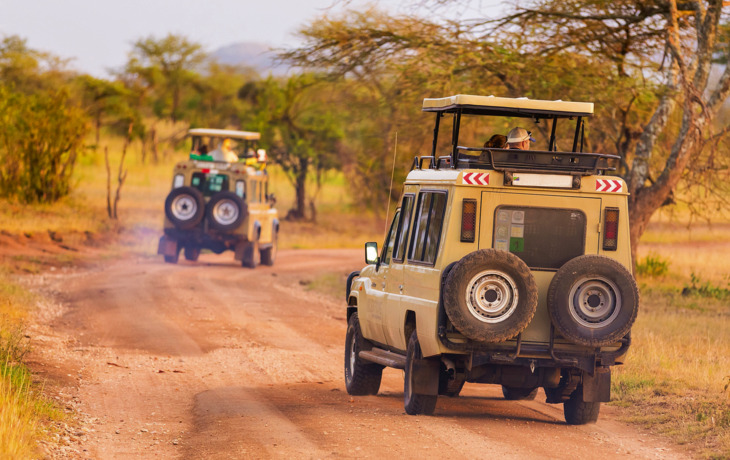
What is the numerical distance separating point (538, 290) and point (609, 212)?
2.87 ft

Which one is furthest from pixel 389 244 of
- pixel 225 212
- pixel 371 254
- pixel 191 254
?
pixel 191 254

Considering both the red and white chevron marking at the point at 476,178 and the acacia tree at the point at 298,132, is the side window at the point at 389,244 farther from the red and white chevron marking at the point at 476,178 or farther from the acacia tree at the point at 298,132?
the acacia tree at the point at 298,132

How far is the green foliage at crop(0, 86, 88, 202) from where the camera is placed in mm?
31000

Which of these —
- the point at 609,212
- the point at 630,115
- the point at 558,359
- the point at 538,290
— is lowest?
the point at 558,359

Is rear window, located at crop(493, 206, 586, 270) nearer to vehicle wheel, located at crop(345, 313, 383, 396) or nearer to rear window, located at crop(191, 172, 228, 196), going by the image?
vehicle wheel, located at crop(345, 313, 383, 396)

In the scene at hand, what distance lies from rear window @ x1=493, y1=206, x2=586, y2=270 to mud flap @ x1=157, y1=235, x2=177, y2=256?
53.2 feet

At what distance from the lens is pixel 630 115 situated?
63.2ft

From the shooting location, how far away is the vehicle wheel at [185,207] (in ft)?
72.2

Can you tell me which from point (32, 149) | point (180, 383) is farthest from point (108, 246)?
point (180, 383)

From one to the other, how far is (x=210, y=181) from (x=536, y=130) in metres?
7.40

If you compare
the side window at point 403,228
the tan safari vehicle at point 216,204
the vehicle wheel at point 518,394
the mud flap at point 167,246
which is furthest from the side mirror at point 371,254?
the mud flap at point 167,246

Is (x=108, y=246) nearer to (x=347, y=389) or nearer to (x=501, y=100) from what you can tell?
(x=347, y=389)

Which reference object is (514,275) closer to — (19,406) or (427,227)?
(427,227)

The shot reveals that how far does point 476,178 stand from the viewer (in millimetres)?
7738
